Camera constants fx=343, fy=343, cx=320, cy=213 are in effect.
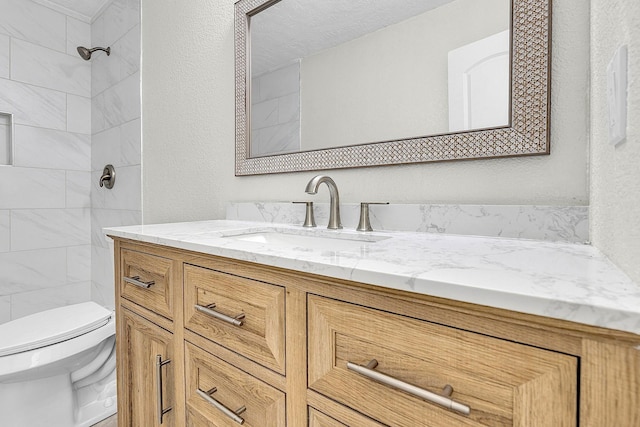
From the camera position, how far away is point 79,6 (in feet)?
7.91

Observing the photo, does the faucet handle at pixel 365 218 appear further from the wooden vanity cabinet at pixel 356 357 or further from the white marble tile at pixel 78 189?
the white marble tile at pixel 78 189

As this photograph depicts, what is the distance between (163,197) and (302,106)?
3.50 feet

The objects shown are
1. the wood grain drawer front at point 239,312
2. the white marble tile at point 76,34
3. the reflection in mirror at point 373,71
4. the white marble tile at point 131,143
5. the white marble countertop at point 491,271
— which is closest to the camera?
→ the white marble countertop at point 491,271

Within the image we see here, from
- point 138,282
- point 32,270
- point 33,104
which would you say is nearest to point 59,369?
point 138,282

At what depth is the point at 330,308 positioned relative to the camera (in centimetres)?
55

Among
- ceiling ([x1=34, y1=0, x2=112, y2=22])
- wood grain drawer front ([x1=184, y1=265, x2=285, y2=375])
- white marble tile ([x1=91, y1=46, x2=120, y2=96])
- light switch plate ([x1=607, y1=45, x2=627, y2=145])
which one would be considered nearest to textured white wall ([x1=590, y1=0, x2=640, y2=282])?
light switch plate ([x1=607, y1=45, x2=627, y2=145])

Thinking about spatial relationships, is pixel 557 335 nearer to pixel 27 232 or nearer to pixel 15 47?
pixel 27 232

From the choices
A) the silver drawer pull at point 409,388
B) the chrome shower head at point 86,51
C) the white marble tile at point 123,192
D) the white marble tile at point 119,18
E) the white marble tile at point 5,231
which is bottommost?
the silver drawer pull at point 409,388

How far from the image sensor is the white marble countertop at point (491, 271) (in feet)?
1.12

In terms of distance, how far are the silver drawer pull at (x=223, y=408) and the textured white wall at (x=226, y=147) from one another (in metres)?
0.69

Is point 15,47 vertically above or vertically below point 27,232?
above

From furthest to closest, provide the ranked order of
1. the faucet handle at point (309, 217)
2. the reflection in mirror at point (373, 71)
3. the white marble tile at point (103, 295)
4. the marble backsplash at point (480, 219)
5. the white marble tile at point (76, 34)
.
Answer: the white marble tile at point (76, 34)
the white marble tile at point (103, 295)
the faucet handle at point (309, 217)
the reflection in mirror at point (373, 71)
the marble backsplash at point (480, 219)

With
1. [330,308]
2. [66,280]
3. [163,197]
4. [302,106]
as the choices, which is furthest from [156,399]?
[66,280]

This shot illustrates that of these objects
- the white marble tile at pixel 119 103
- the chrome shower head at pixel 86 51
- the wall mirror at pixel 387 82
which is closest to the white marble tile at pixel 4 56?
the chrome shower head at pixel 86 51
